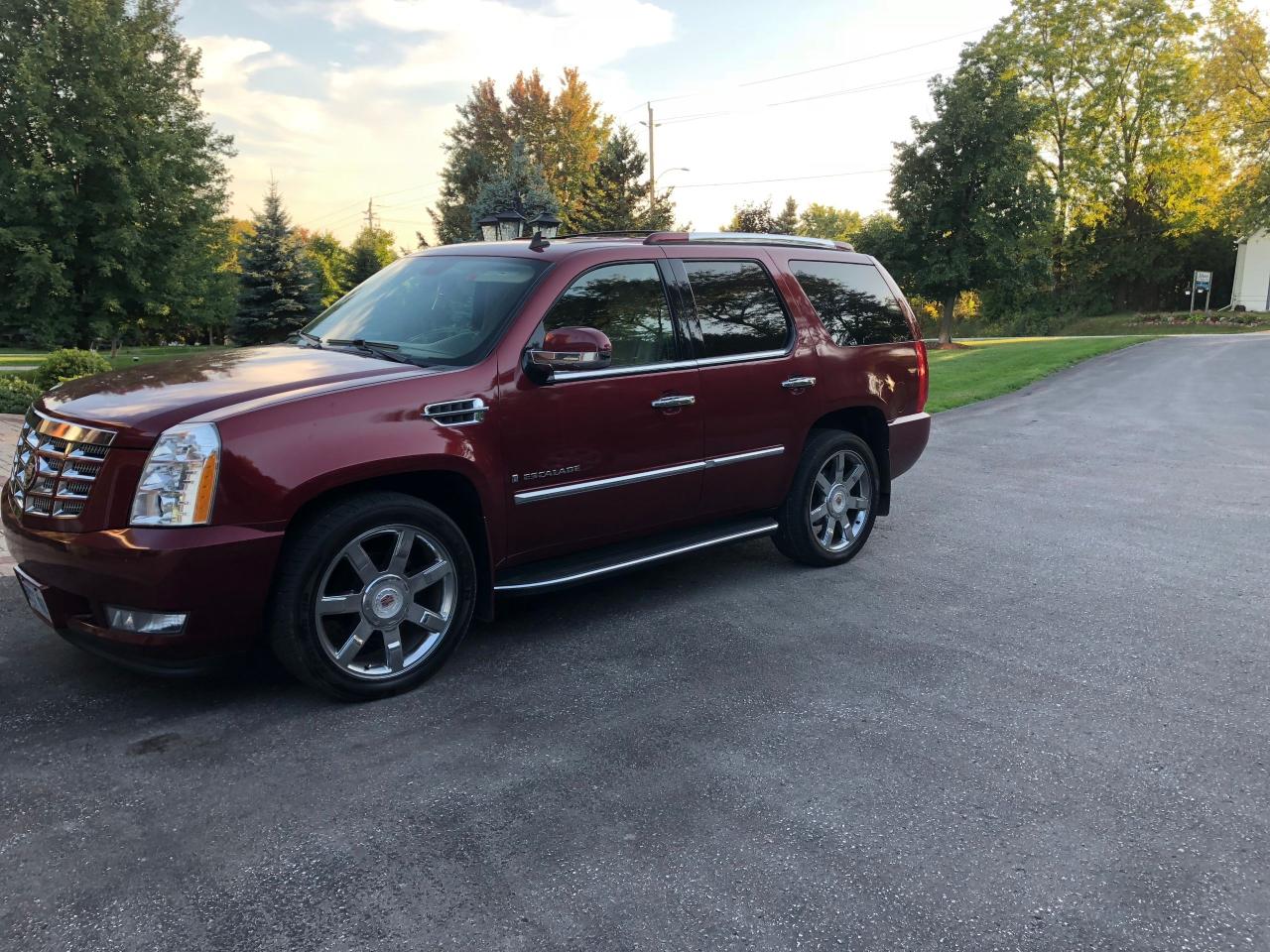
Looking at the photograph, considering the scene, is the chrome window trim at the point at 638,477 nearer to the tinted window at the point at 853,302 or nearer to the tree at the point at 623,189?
the tinted window at the point at 853,302

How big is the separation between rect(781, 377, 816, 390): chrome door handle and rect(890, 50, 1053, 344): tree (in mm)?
33668

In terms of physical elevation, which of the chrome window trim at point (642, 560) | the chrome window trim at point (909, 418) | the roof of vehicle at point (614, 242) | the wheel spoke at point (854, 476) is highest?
the roof of vehicle at point (614, 242)

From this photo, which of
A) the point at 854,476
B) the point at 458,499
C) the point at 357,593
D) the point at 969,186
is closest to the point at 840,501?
the point at 854,476

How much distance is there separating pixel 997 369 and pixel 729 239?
1641 cm

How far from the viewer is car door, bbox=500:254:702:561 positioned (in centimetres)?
418

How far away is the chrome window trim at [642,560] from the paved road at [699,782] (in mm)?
373

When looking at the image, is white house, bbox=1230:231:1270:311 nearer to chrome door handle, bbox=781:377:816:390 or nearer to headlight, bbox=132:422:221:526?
chrome door handle, bbox=781:377:816:390

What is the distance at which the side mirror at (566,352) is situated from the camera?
3984mm

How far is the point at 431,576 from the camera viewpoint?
3.90 metres

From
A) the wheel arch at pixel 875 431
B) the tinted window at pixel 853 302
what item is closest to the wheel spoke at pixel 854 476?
the wheel arch at pixel 875 431

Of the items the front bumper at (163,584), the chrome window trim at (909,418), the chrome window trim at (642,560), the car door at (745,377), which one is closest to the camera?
the front bumper at (163,584)

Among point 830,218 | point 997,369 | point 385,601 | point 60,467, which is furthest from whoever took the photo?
point 830,218

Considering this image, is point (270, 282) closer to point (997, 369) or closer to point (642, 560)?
point (997, 369)

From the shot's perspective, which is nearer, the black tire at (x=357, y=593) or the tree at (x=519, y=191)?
the black tire at (x=357, y=593)
